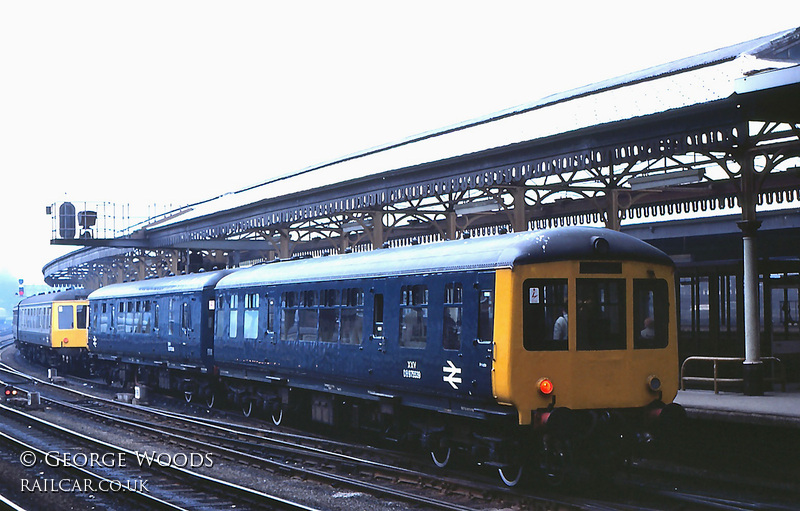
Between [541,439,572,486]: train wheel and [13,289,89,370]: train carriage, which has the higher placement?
[13,289,89,370]: train carriage

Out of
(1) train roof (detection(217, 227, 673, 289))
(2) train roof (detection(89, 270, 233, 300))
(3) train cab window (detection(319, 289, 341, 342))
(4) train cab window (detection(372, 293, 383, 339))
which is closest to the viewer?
(1) train roof (detection(217, 227, 673, 289))

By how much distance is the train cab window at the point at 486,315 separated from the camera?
38.0ft

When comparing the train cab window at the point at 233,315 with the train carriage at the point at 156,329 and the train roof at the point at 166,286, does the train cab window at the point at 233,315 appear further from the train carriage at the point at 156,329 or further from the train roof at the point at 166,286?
the train roof at the point at 166,286

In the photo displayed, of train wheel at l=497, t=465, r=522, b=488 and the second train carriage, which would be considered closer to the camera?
the second train carriage

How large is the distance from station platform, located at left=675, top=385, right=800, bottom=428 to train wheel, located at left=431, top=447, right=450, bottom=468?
342 centimetres

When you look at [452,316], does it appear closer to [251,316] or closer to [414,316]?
[414,316]

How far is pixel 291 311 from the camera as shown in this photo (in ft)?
57.9

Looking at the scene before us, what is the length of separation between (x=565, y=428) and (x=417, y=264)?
3553 mm

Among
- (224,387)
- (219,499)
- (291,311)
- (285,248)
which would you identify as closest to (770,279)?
(291,311)

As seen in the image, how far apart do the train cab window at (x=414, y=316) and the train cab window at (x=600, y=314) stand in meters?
2.39

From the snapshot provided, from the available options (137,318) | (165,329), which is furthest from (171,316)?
(137,318)

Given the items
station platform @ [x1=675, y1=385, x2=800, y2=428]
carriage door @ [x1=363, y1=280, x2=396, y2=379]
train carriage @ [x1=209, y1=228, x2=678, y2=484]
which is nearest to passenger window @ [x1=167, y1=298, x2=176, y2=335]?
train carriage @ [x1=209, y1=228, x2=678, y2=484]

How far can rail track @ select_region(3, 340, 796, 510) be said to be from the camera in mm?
10969

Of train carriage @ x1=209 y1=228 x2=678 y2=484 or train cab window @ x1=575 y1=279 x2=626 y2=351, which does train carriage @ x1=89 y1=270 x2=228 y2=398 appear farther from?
train cab window @ x1=575 y1=279 x2=626 y2=351
